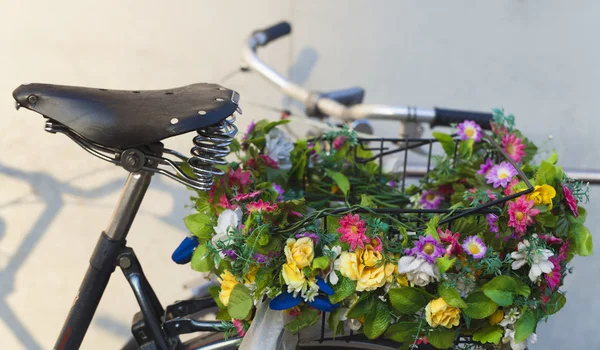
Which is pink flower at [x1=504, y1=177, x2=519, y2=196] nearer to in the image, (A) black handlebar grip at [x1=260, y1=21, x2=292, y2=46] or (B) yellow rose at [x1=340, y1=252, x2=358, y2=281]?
(B) yellow rose at [x1=340, y1=252, x2=358, y2=281]

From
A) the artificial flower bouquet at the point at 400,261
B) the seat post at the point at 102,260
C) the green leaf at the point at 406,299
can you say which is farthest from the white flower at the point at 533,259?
the seat post at the point at 102,260

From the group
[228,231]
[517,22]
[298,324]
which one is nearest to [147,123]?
[228,231]

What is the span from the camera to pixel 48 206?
1367mm

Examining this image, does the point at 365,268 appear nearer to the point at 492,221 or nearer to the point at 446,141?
→ the point at 492,221

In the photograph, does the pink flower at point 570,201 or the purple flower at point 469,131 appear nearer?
the pink flower at point 570,201

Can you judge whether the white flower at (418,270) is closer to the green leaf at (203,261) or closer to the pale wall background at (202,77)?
the green leaf at (203,261)

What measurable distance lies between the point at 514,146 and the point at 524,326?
34 cm

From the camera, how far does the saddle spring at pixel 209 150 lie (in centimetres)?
57

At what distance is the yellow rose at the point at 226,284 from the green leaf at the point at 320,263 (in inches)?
4.2

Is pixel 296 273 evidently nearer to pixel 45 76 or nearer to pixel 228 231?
pixel 228 231

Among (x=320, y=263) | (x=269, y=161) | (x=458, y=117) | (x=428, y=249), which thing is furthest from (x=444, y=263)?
(x=458, y=117)

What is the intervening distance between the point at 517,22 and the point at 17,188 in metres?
1.41

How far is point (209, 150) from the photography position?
22.6 inches

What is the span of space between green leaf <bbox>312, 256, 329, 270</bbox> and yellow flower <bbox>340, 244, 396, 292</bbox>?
0.02m
